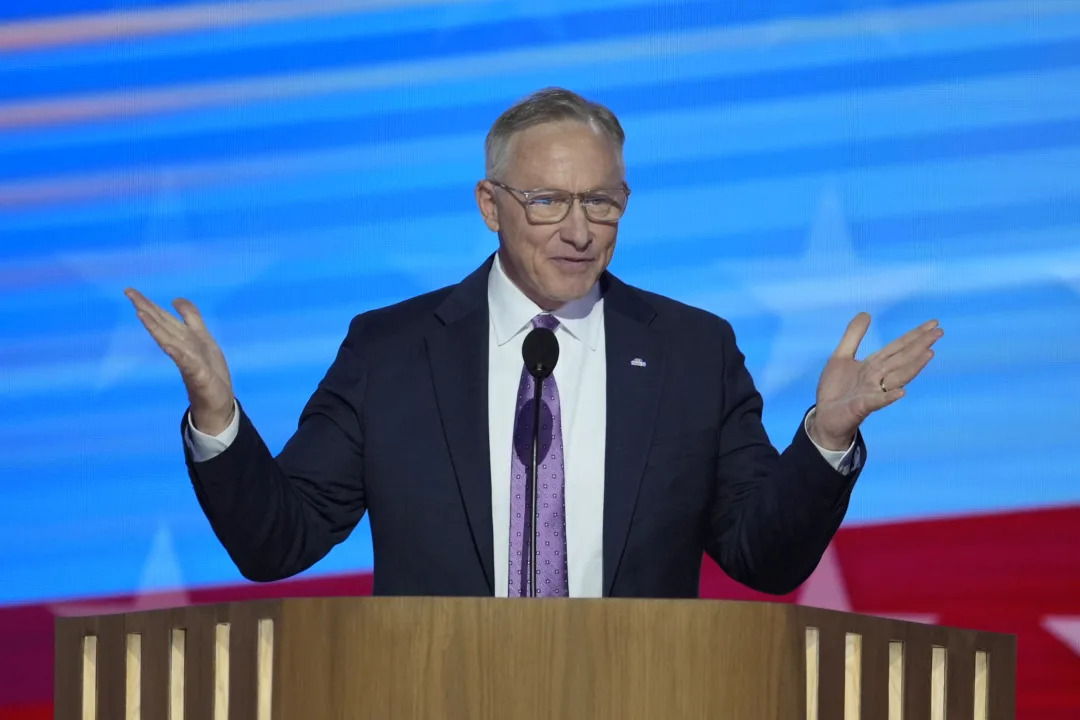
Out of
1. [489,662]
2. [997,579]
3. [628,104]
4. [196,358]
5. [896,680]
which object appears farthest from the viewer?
[628,104]

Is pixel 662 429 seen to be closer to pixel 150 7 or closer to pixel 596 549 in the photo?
pixel 596 549

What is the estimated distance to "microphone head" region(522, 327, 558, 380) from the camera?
2211 millimetres

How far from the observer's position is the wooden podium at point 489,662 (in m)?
1.79

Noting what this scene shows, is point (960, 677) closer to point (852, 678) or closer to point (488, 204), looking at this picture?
point (852, 678)

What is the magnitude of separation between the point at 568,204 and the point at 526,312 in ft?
0.65

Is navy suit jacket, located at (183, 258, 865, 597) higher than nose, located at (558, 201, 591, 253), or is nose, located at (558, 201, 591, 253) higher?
nose, located at (558, 201, 591, 253)

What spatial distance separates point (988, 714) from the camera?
6.40 feet

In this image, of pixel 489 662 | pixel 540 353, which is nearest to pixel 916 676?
pixel 489 662

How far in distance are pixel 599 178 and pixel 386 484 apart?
1.92ft

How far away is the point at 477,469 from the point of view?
245 cm

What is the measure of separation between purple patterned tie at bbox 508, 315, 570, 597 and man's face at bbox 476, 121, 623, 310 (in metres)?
0.17

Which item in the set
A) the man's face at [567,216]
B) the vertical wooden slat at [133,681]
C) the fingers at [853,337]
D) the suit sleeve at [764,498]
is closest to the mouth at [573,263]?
the man's face at [567,216]

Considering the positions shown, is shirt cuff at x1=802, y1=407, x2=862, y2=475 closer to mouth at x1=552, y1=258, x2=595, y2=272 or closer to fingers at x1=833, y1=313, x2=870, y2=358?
fingers at x1=833, y1=313, x2=870, y2=358

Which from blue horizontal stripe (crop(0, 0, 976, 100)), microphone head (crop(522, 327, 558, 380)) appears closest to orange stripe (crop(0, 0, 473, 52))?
blue horizontal stripe (crop(0, 0, 976, 100))
